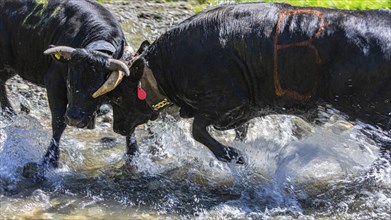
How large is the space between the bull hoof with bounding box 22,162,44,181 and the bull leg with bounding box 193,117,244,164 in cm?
156

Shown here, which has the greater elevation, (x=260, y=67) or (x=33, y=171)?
(x=260, y=67)

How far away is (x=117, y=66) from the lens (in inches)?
238

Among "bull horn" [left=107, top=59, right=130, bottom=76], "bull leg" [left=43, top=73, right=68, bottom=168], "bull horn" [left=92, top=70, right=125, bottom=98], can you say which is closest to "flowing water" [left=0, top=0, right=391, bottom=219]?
"bull leg" [left=43, top=73, right=68, bottom=168]

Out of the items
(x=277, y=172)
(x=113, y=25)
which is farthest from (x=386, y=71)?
(x=113, y=25)

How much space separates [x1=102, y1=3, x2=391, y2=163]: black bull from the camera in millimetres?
5730

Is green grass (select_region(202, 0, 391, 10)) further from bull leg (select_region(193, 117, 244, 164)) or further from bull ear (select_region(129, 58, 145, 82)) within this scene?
bull ear (select_region(129, 58, 145, 82))

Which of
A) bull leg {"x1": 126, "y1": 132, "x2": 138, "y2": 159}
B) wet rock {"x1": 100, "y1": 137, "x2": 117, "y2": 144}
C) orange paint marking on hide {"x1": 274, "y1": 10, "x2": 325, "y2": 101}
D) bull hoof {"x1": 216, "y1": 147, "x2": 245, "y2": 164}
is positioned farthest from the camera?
wet rock {"x1": 100, "y1": 137, "x2": 117, "y2": 144}

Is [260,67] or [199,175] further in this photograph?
[199,175]

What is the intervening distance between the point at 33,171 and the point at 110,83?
127 centimetres

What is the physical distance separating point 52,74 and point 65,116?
26.5 inches

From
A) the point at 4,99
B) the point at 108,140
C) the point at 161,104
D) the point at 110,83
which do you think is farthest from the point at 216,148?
the point at 4,99

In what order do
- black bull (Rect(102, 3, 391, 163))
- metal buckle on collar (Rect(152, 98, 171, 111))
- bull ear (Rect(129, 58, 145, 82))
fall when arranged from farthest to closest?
1. metal buckle on collar (Rect(152, 98, 171, 111))
2. bull ear (Rect(129, 58, 145, 82))
3. black bull (Rect(102, 3, 391, 163))

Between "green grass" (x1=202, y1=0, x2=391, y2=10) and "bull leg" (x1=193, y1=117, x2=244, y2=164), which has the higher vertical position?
"green grass" (x1=202, y1=0, x2=391, y2=10)

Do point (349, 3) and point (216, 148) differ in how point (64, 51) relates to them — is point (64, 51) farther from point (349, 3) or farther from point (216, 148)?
point (349, 3)
